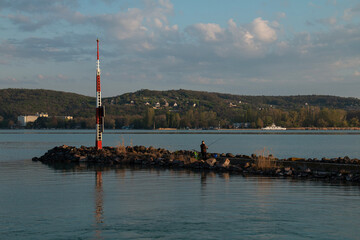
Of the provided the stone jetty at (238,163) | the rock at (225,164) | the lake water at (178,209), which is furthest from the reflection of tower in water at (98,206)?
the stone jetty at (238,163)

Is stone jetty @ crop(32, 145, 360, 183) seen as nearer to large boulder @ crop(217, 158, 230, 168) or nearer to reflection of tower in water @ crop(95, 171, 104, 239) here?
large boulder @ crop(217, 158, 230, 168)

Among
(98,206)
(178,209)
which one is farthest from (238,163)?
(98,206)

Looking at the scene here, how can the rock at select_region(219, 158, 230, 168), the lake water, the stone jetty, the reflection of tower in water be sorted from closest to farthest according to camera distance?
1. the lake water
2. the reflection of tower in water
3. the stone jetty
4. the rock at select_region(219, 158, 230, 168)

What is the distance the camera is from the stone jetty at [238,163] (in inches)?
877

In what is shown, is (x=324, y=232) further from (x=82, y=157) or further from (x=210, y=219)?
(x=82, y=157)

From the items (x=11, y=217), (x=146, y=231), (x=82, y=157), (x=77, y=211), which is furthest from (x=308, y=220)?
(x=82, y=157)

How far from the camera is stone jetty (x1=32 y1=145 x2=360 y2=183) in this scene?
22286 millimetres

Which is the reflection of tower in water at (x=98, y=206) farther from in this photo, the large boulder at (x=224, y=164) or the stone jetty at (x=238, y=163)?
the stone jetty at (x=238, y=163)

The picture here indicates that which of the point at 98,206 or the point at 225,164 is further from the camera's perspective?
the point at 225,164

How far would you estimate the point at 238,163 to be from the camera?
27938 mm

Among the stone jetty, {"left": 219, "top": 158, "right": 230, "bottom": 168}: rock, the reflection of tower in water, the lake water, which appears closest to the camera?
the lake water

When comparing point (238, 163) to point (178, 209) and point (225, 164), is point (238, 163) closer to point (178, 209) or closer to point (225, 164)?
point (225, 164)

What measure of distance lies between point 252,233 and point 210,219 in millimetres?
1715

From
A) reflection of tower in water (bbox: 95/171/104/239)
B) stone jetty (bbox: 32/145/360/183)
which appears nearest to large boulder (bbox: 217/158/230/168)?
stone jetty (bbox: 32/145/360/183)
